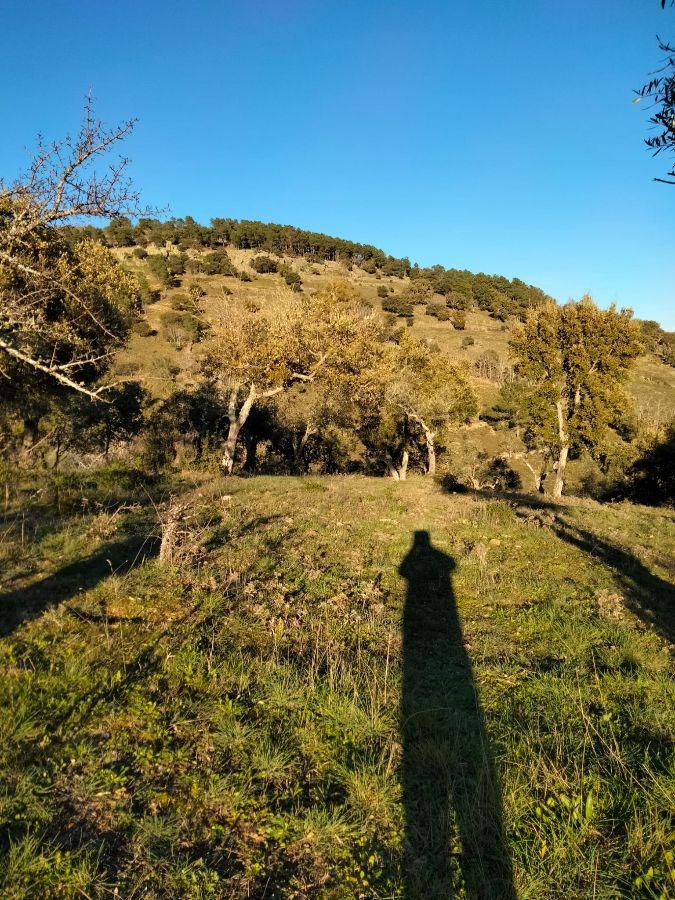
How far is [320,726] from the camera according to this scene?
13.4ft

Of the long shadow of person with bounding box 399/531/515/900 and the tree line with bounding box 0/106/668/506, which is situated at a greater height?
the tree line with bounding box 0/106/668/506

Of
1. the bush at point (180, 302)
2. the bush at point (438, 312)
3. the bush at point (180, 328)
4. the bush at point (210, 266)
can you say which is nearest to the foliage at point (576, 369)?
the bush at point (180, 328)

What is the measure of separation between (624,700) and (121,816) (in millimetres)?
4740

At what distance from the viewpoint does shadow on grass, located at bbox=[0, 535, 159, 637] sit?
5109 mm

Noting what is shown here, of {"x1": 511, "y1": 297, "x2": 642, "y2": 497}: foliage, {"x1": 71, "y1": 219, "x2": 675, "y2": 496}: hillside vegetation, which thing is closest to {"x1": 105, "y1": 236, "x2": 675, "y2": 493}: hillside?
Result: {"x1": 71, "y1": 219, "x2": 675, "y2": 496}: hillside vegetation

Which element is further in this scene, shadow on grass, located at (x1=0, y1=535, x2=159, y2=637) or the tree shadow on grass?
the tree shadow on grass

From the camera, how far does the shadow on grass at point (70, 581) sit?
16.8 ft

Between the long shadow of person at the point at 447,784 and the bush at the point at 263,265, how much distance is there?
102m

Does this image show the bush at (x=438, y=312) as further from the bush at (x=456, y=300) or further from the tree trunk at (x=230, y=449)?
the tree trunk at (x=230, y=449)

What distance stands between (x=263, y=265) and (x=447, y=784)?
105 m

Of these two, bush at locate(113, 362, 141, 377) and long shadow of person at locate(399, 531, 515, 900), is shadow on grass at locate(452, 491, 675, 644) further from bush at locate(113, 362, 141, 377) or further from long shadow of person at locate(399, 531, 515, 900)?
bush at locate(113, 362, 141, 377)

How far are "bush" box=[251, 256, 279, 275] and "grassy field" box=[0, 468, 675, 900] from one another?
98.0 meters

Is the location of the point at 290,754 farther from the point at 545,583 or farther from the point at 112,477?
the point at 112,477

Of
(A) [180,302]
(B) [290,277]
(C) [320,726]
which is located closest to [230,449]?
(C) [320,726]
